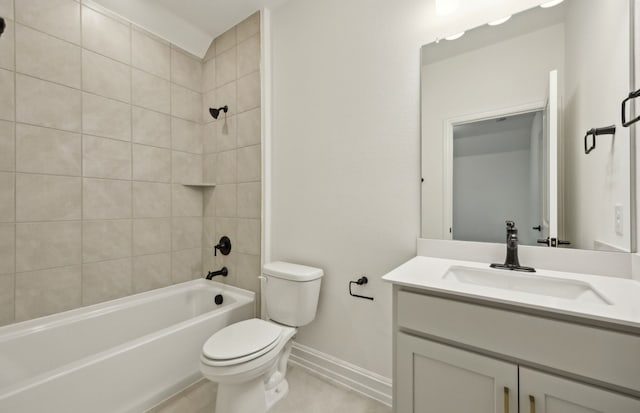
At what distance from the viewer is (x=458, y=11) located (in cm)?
130

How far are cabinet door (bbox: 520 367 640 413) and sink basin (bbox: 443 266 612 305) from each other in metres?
0.29

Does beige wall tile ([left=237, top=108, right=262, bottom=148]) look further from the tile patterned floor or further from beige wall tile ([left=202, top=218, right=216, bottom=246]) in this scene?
the tile patterned floor

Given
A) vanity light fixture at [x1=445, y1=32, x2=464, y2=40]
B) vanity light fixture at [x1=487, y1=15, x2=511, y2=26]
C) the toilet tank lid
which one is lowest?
the toilet tank lid

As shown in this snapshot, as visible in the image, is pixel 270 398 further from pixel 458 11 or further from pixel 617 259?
pixel 458 11

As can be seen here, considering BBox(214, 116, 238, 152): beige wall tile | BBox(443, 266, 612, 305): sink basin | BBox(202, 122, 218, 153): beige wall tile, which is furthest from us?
BBox(202, 122, 218, 153): beige wall tile

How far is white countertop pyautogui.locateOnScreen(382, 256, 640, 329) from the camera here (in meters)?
0.67

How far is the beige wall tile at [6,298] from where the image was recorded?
4.77 feet

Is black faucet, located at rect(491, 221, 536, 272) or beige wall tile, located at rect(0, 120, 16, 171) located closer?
black faucet, located at rect(491, 221, 536, 272)

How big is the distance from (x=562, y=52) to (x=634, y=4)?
0.68 feet

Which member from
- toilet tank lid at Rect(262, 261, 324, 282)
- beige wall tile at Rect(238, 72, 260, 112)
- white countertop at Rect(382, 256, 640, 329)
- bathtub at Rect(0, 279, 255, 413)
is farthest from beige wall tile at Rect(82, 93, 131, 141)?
white countertop at Rect(382, 256, 640, 329)

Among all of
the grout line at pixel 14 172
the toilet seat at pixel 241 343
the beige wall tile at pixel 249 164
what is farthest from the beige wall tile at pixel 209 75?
the toilet seat at pixel 241 343

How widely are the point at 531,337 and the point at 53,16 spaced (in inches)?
110

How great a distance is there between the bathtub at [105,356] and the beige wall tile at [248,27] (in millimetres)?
2050

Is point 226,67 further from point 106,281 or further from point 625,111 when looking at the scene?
point 625,111
